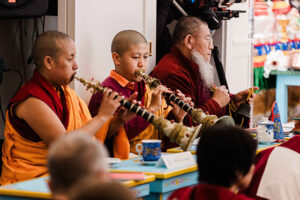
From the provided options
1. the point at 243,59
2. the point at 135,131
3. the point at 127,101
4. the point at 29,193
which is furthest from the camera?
the point at 243,59

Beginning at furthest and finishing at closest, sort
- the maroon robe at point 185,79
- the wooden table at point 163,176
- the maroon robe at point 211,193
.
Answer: the maroon robe at point 185,79
the wooden table at point 163,176
the maroon robe at point 211,193

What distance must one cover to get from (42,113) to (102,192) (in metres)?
1.98

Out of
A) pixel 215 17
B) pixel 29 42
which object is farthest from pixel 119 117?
pixel 215 17

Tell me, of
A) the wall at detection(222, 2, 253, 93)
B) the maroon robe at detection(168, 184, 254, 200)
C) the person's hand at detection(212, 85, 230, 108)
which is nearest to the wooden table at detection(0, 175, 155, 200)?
the maroon robe at detection(168, 184, 254, 200)

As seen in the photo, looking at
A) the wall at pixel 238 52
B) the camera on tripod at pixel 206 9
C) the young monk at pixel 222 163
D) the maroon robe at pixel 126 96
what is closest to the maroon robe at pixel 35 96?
the maroon robe at pixel 126 96

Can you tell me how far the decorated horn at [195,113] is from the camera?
364 cm

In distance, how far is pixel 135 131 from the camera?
3.96 m

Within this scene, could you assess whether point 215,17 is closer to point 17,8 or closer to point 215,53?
point 215,53

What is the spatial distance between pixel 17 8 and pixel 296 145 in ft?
6.45

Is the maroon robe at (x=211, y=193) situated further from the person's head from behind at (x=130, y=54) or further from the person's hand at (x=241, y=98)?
the person's hand at (x=241, y=98)

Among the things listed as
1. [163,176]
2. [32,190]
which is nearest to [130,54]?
[163,176]

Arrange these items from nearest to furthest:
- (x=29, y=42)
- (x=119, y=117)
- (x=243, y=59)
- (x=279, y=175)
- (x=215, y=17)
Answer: (x=279, y=175)
(x=119, y=117)
(x=29, y=42)
(x=215, y=17)
(x=243, y=59)

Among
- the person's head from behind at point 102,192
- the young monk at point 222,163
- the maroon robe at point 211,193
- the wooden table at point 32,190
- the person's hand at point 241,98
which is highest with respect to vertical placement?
the person's head from behind at point 102,192

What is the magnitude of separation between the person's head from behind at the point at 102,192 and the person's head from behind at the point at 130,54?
2804 mm
